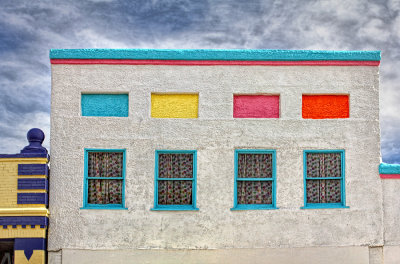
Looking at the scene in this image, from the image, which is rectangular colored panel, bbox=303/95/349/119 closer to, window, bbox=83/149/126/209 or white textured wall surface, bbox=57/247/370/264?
white textured wall surface, bbox=57/247/370/264

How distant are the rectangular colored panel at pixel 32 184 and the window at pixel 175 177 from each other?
2.58 meters

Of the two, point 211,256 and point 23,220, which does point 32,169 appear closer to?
point 23,220

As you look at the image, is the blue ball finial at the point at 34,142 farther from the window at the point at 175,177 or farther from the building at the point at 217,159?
the window at the point at 175,177

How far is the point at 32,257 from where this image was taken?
8.91m

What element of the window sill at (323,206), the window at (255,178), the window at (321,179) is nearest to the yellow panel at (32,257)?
the window at (255,178)

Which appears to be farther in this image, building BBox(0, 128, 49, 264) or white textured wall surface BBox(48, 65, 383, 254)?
white textured wall surface BBox(48, 65, 383, 254)

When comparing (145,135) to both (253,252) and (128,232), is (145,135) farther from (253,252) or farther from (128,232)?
(253,252)

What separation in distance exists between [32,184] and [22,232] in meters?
1.09

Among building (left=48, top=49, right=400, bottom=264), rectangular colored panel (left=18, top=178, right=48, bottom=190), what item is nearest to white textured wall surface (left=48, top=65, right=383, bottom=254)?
building (left=48, top=49, right=400, bottom=264)

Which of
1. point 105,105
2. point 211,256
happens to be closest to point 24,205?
point 105,105

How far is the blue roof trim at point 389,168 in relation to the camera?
9500 millimetres

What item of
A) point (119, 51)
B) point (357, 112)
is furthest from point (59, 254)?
point (357, 112)

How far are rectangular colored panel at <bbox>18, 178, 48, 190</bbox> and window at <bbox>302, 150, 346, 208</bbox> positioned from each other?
6.11m

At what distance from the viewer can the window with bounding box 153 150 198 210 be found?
9.30 metres
